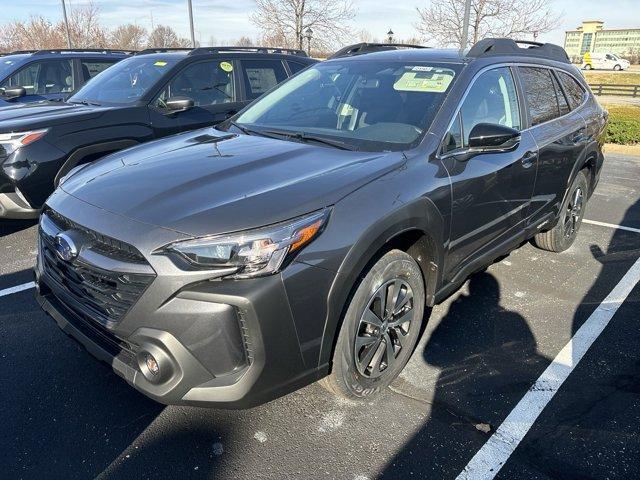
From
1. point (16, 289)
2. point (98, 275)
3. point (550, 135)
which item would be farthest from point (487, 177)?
point (16, 289)

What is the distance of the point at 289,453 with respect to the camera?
239cm

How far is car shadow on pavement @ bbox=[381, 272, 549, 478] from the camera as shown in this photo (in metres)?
2.38

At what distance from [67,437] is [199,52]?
4.79 m

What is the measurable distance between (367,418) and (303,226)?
112 centimetres

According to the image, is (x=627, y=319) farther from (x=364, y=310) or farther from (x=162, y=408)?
(x=162, y=408)

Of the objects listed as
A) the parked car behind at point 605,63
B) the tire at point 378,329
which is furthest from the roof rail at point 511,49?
the parked car behind at point 605,63

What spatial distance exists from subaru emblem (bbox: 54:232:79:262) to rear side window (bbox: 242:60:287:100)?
14.4ft

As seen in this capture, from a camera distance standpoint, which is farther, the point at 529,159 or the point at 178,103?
the point at 178,103

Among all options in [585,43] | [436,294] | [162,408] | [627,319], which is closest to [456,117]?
[436,294]

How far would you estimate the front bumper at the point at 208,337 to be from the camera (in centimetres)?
198

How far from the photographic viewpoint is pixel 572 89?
464 centimetres

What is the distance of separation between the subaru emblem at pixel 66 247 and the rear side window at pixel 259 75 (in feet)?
14.4

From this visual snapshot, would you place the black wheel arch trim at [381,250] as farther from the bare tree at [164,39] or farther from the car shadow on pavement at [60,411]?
the bare tree at [164,39]

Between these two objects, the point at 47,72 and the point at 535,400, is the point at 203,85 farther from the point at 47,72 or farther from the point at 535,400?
the point at 535,400
